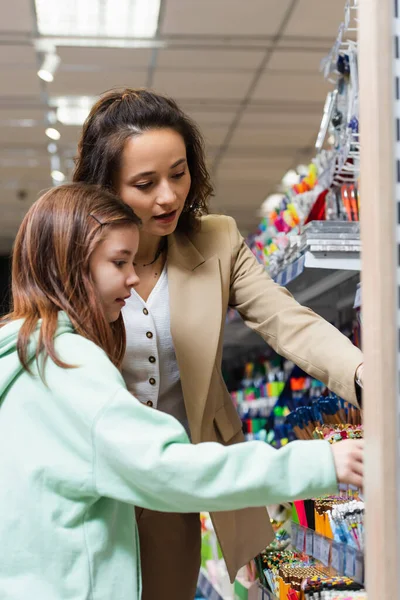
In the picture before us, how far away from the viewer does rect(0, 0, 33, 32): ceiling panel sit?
4895 millimetres

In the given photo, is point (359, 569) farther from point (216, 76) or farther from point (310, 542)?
point (216, 76)

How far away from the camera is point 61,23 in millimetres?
5234

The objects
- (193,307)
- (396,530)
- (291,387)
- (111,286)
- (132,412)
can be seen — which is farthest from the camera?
(291,387)

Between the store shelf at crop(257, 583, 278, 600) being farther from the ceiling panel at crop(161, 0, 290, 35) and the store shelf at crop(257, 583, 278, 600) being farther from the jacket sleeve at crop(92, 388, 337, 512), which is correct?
the ceiling panel at crop(161, 0, 290, 35)

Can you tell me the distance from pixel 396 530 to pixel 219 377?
1.00m

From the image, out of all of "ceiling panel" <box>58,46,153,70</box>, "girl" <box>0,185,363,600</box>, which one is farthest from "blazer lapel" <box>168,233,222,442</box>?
"ceiling panel" <box>58,46,153,70</box>

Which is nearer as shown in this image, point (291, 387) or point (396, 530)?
point (396, 530)

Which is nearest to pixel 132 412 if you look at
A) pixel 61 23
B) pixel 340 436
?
pixel 340 436

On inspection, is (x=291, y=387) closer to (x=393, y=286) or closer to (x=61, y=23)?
(x=393, y=286)

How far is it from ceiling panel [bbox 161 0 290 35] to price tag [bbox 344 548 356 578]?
13.3 ft

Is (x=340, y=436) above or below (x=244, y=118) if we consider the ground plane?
below

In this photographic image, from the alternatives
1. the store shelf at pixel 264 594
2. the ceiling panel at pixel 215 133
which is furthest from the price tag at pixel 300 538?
the ceiling panel at pixel 215 133

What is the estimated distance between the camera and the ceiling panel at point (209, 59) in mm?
5664

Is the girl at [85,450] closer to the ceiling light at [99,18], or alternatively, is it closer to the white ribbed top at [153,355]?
the white ribbed top at [153,355]
